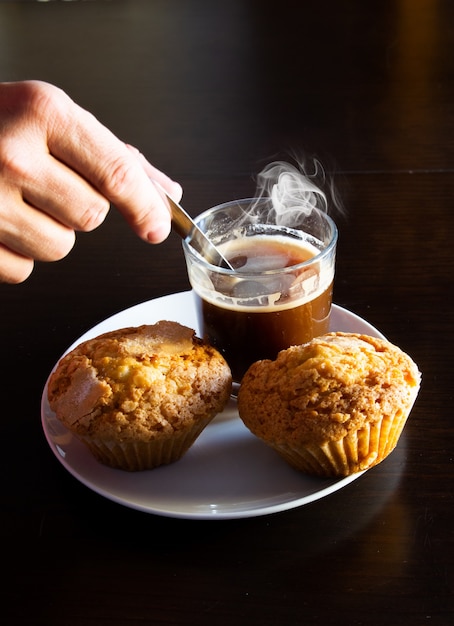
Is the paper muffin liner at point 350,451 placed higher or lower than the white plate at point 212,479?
higher

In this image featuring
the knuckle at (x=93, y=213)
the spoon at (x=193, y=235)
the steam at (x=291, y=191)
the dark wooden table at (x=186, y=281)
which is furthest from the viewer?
the steam at (x=291, y=191)

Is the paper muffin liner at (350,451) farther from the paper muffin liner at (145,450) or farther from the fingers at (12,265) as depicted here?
the fingers at (12,265)

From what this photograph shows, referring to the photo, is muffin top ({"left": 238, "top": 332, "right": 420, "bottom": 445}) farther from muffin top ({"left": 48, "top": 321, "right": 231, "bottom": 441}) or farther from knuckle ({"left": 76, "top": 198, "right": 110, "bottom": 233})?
knuckle ({"left": 76, "top": 198, "right": 110, "bottom": 233})

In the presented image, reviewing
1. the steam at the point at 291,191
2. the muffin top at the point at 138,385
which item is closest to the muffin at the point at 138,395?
the muffin top at the point at 138,385

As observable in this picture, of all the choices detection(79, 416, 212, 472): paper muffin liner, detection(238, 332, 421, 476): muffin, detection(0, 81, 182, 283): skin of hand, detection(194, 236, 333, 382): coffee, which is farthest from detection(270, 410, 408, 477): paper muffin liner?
detection(0, 81, 182, 283): skin of hand

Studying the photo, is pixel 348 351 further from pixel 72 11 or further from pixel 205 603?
pixel 72 11

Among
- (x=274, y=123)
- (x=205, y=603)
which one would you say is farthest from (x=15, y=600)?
(x=274, y=123)

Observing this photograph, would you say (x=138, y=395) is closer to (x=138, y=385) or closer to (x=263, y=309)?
(x=138, y=385)
